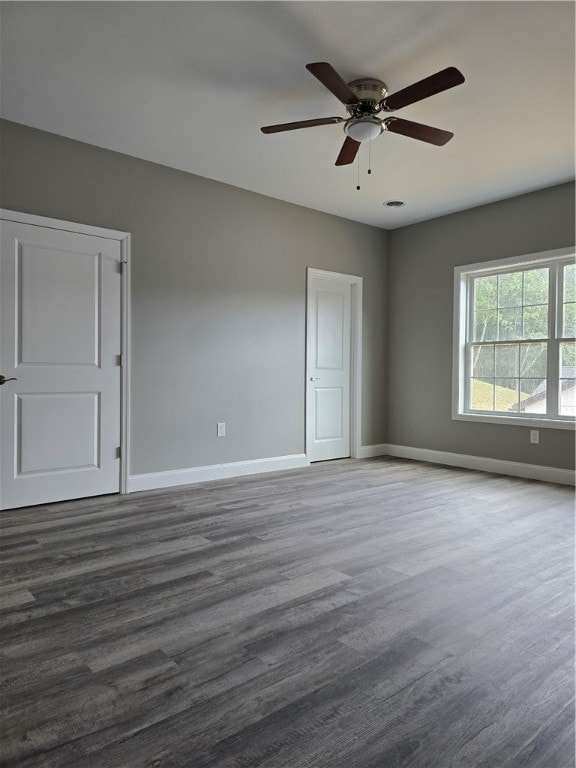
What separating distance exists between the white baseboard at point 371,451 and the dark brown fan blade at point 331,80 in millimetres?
4035

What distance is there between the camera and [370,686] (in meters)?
1.60

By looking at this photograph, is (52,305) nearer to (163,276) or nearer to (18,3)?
(163,276)

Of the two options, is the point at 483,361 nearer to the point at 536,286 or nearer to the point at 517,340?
the point at 517,340

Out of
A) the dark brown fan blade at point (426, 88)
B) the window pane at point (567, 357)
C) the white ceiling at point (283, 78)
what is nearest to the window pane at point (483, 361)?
the window pane at point (567, 357)

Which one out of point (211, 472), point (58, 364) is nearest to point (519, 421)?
point (211, 472)

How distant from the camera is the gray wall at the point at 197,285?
3838 mm

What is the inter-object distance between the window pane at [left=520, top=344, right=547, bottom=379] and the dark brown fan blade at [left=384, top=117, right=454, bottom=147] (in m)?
2.61

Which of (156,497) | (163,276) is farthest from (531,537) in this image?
(163,276)

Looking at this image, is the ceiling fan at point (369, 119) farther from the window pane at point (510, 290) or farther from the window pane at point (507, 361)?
the window pane at point (507, 361)

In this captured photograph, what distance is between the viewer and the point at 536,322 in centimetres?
488

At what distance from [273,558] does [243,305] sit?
2.81m

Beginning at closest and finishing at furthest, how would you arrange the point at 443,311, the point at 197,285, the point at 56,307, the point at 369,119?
the point at 369,119
the point at 56,307
the point at 197,285
the point at 443,311

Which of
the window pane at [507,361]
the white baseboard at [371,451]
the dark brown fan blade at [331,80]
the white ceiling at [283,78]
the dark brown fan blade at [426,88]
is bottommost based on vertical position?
the white baseboard at [371,451]

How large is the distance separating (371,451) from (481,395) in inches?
58.5
